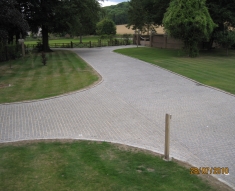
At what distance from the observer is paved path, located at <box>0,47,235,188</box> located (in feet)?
22.2

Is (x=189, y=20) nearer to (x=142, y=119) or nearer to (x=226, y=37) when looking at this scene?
(x=226, y=37)

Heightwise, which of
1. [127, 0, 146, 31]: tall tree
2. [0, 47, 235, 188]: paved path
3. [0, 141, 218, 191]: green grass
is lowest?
[0, 141, 218, 191]: green grass

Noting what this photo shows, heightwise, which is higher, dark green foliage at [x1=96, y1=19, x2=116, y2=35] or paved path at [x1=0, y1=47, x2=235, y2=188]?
dark green foliage at [x1=96, y1=19, x2=116, y2=35]

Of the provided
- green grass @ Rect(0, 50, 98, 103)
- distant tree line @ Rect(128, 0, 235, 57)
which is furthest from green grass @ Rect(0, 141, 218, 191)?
distant tree line @ Rect(128, 0, 235, 57)

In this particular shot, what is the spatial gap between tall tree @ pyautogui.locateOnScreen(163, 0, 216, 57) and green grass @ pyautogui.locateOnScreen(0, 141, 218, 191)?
2022 centimetres

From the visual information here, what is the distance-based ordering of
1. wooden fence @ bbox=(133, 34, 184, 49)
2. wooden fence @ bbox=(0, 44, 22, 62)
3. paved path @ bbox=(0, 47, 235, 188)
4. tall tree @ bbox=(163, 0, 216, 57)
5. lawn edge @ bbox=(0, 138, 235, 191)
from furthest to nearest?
1. wooden fence @ bbox=(133, 34, 184, 49)
2. wooden fence @ bbox=(0, 44, 22, 62)
3. tall tree @ bbox=(163, 0, 216, 57)
4. paved path @ bbox=(0, 47, 235, 188)
5. lawn edge @ bbox=(0, 138, 235, 191)

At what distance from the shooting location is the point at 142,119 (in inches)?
352

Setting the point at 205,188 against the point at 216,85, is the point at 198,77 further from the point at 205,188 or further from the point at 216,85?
the point at 205,188

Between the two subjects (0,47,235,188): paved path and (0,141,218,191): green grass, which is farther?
(0,47,235,188): paved path

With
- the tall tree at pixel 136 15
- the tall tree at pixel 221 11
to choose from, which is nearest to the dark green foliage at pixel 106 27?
the tall tree at pixel 136 15

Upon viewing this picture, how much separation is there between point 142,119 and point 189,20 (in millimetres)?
17861

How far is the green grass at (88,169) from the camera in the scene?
16.0 feet
